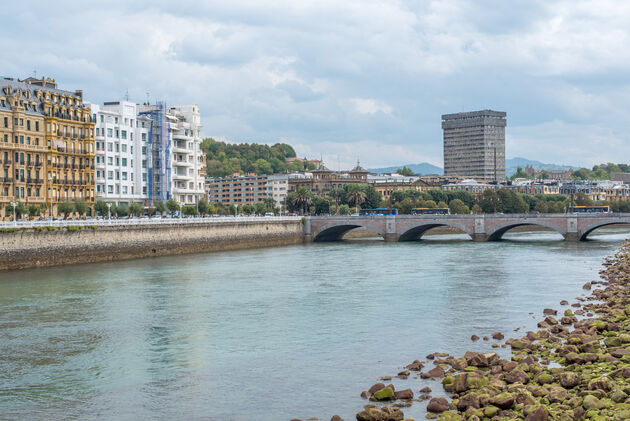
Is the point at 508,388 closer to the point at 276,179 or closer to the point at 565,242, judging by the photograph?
the point at 565,242

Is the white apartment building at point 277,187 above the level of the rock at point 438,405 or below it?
above

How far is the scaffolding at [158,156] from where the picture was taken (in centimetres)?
10719

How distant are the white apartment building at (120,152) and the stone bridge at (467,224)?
25.6 m

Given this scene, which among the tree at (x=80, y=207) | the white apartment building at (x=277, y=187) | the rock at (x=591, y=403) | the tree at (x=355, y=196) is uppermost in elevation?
the white apartment building at (x=277, y=187)

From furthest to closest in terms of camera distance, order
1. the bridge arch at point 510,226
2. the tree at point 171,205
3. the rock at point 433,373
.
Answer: the tree at point 171,205
the bridge arch at point 510,226
the rock at point 433,373

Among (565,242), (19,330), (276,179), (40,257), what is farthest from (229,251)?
(276,179)

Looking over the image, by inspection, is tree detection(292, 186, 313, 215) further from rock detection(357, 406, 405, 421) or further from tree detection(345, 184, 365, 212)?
rock detection(357, 406, 405, 421)

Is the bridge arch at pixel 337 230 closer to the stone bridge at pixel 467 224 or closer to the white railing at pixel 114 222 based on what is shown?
the stone bridge at pixel 467 224

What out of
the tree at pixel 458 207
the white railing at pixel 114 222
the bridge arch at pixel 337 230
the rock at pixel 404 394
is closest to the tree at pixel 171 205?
the white railing at pixel 114 222

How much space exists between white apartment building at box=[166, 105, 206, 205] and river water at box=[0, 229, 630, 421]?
4869 centimetres

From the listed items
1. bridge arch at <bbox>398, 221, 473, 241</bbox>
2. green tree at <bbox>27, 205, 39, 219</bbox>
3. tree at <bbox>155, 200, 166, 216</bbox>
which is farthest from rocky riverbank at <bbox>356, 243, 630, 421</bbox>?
tree at <bbox>155, 200, 166, 216</bbox>

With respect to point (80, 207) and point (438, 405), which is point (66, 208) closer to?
point (80, 207)

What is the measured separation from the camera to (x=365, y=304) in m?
43.1

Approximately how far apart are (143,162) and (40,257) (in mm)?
43413
